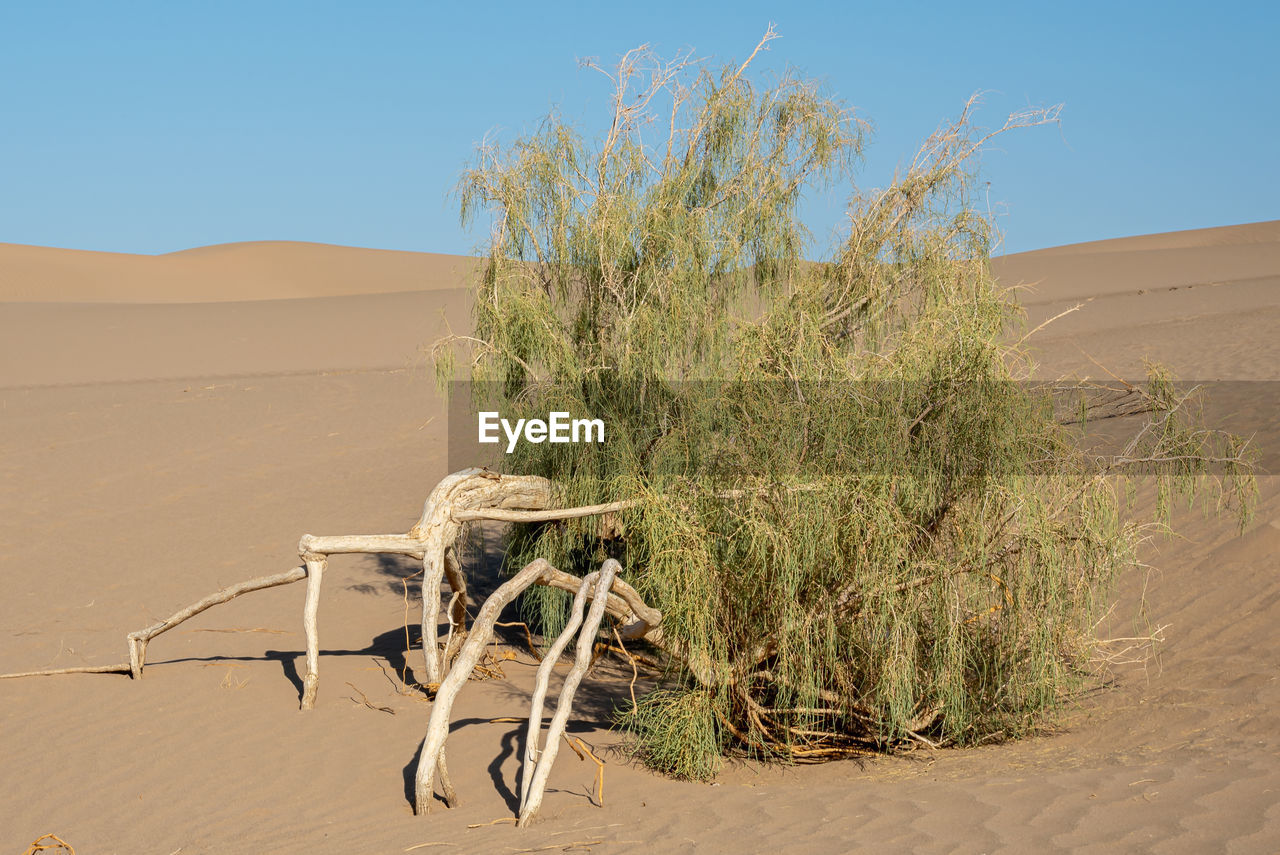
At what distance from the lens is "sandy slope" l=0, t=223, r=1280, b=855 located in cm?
600

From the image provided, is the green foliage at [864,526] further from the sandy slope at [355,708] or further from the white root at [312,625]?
the white root at [312,625]

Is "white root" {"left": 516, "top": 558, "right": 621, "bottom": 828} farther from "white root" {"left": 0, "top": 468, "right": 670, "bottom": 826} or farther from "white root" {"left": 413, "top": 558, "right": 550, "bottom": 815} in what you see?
"white root" {"left": 413, "top": 558, "right": 550, "bottom": 815}

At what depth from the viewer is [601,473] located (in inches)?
377

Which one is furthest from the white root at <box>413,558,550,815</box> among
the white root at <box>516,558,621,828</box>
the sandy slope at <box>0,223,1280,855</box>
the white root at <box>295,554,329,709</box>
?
A: the white root at <box>295,554,329,709</box>

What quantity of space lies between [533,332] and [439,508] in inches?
70.4

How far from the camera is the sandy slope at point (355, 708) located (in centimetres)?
600

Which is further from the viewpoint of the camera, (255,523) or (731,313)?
(255,523)

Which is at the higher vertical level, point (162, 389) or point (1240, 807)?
point (162, 389)

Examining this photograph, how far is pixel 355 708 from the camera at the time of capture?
355 inches

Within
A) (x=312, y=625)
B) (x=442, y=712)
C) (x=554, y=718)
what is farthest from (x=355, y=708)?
(x=554, y=718)

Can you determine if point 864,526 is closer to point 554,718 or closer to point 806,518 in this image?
point 806,518

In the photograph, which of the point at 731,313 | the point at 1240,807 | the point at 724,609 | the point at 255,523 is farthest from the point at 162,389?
the point at 1240,807

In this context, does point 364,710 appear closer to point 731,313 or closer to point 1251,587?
point 731,313

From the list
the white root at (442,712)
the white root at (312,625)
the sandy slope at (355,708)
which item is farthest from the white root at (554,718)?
the white root at (312,625)
